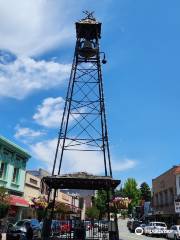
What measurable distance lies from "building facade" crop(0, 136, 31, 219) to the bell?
57.3 ft

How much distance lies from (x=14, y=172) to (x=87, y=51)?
23750mm

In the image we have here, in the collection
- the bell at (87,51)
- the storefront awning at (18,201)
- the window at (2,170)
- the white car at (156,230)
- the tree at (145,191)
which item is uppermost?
the tree at (145,191)

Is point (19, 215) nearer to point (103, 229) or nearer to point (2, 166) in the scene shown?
point (2, 166)

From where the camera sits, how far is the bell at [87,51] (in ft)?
75.2

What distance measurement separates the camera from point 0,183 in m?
37.8

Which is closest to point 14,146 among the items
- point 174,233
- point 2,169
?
point 2,169

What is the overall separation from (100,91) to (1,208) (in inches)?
573

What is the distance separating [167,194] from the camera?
62781 millimetres

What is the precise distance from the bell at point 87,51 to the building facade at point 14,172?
17475 millimetres

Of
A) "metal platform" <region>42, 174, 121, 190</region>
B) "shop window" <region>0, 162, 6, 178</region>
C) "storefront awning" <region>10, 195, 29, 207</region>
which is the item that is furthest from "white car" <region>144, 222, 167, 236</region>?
"metal platform" <region>42, 174, 121, 190</region>

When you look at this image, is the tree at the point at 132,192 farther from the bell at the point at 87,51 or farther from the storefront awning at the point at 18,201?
the bell at the point at 87,51

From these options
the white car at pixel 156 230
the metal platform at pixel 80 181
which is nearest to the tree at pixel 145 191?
the white car at pixel 156 230

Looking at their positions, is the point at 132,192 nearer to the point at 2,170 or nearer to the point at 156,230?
the point at 156,230

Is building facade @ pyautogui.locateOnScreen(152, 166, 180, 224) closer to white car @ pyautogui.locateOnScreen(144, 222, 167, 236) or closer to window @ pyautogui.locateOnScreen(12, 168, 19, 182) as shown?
white car @ pyautogui.locateOnScreen(144, 222, 167, 236)
